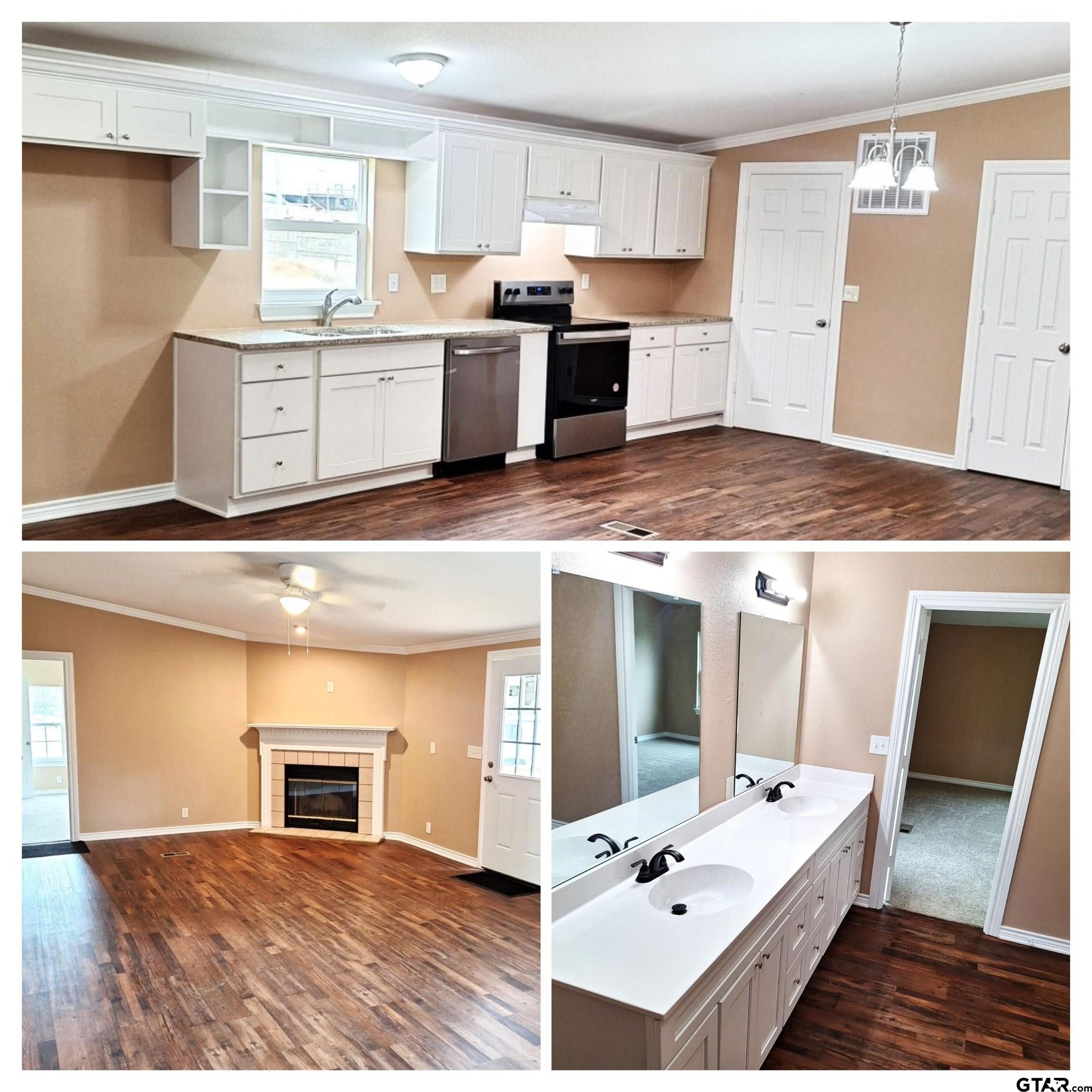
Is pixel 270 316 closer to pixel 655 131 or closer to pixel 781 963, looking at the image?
pixel 655 131

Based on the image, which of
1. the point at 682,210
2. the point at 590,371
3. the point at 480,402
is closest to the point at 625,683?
the point at 480,402

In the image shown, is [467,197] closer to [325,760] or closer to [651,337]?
[651,337]

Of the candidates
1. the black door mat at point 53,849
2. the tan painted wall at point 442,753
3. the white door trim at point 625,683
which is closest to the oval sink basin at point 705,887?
the white door trim at point 625,683

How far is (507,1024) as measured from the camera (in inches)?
156

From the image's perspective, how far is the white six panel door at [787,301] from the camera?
6.96 meters

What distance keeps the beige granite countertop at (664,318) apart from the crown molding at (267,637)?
2.80 m

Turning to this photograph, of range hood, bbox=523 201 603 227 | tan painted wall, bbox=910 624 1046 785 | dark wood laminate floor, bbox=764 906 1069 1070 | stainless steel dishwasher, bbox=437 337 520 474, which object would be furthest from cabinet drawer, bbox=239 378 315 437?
tan painted wall, bbox=910 624 1046 785

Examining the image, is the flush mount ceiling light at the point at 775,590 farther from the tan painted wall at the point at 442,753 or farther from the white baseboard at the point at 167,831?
the white baseboard at the point at 167,831

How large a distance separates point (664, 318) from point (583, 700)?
16.1 feet

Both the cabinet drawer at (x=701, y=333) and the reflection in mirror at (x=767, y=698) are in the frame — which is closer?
the reflection in mirror at (x=767, y=698)

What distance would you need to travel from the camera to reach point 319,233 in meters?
5.54

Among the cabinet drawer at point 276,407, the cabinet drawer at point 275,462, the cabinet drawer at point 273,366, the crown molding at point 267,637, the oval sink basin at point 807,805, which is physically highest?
the cabinet drawer at point 273,366
